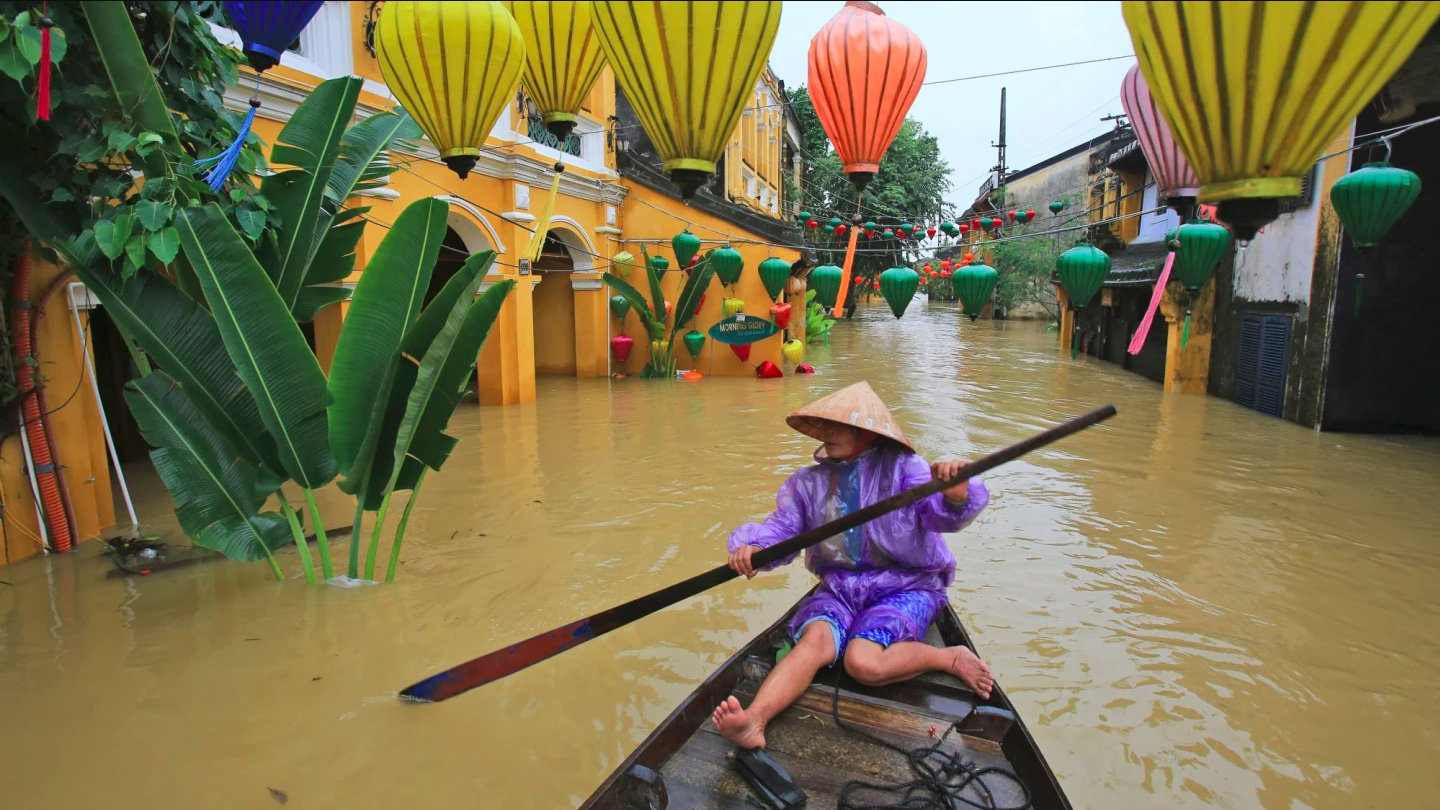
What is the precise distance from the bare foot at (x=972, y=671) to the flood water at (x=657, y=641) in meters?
0.76

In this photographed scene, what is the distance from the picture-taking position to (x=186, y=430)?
451 cm

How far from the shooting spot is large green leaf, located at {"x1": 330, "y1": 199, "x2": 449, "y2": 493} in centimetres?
438

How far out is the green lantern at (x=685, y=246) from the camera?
1302 centimetres

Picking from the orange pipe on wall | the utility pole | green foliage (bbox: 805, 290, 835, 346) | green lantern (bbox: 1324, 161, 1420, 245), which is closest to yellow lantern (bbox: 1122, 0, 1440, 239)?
green lantern (bbox: 1324, 161, 1420, 245)

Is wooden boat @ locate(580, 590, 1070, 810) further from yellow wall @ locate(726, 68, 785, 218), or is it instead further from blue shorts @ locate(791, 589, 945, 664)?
yellow wall @ locate(726, 68, 785, 218)

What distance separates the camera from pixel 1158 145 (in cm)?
342

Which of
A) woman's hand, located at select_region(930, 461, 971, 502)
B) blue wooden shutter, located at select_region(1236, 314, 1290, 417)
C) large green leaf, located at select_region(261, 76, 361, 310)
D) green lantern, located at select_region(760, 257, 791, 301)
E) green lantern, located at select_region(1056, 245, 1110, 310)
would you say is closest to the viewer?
woman's hand, located at select_region(930, 461, 971, 502)

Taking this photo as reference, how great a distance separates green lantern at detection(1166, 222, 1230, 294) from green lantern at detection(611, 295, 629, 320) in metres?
9.13

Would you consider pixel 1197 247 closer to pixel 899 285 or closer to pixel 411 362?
pixel 899 285

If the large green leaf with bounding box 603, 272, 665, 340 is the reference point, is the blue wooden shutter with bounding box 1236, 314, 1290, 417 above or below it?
below

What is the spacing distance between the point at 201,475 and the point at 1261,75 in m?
5.05

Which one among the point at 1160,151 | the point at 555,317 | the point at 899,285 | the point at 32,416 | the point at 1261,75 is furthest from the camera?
the point at 555,317

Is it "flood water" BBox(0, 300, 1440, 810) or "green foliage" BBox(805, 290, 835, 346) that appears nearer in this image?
"flood water" BBox(0, 300, 1440, 810)

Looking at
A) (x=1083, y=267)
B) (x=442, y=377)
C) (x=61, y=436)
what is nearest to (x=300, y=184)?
(x=442, y=377)
